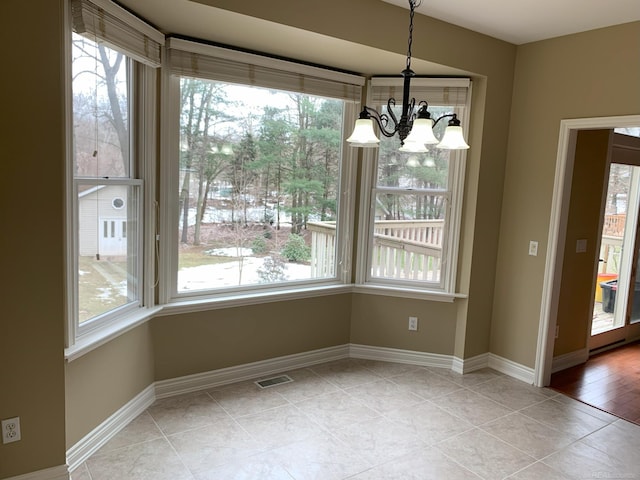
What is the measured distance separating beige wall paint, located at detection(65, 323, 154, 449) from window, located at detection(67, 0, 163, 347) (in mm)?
144

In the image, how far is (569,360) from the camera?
4.16m

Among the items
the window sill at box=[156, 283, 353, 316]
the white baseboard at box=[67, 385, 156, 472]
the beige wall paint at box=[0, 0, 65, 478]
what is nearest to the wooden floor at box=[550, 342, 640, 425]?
the window sill at box=[156, 283, 353, 316]

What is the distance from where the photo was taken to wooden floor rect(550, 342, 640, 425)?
342 cm

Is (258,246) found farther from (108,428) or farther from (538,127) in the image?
(538,127)

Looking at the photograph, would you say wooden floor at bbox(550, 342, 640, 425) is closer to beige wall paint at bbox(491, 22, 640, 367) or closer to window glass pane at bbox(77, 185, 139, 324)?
beige wall paint at bbox(491, 22, 640, 367)

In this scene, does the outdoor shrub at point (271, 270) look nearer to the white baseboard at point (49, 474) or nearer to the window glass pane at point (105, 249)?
the window glass pane at point (105, 249)

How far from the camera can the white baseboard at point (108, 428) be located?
2.45 metres

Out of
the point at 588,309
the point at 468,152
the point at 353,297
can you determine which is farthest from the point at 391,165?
the point at 588,309

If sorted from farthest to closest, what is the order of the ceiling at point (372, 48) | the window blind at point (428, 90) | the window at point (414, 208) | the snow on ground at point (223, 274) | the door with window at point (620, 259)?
the door with window at point (620, 259), the window at point (414, 208), the window blind at point (428, 90), the snow on ground at point (223, 274), the ceiling at point (372, 48)

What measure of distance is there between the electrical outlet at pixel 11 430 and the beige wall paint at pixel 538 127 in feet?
11.1

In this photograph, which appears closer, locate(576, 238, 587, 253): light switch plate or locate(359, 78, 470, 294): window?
locate(359, 78, 470, 294): window

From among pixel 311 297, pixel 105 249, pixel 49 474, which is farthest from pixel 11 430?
pixel 311 297

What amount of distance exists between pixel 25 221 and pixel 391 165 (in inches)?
106

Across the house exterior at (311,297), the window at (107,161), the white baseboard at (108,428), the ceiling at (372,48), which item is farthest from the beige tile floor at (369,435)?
the ceiling at (372,48)
